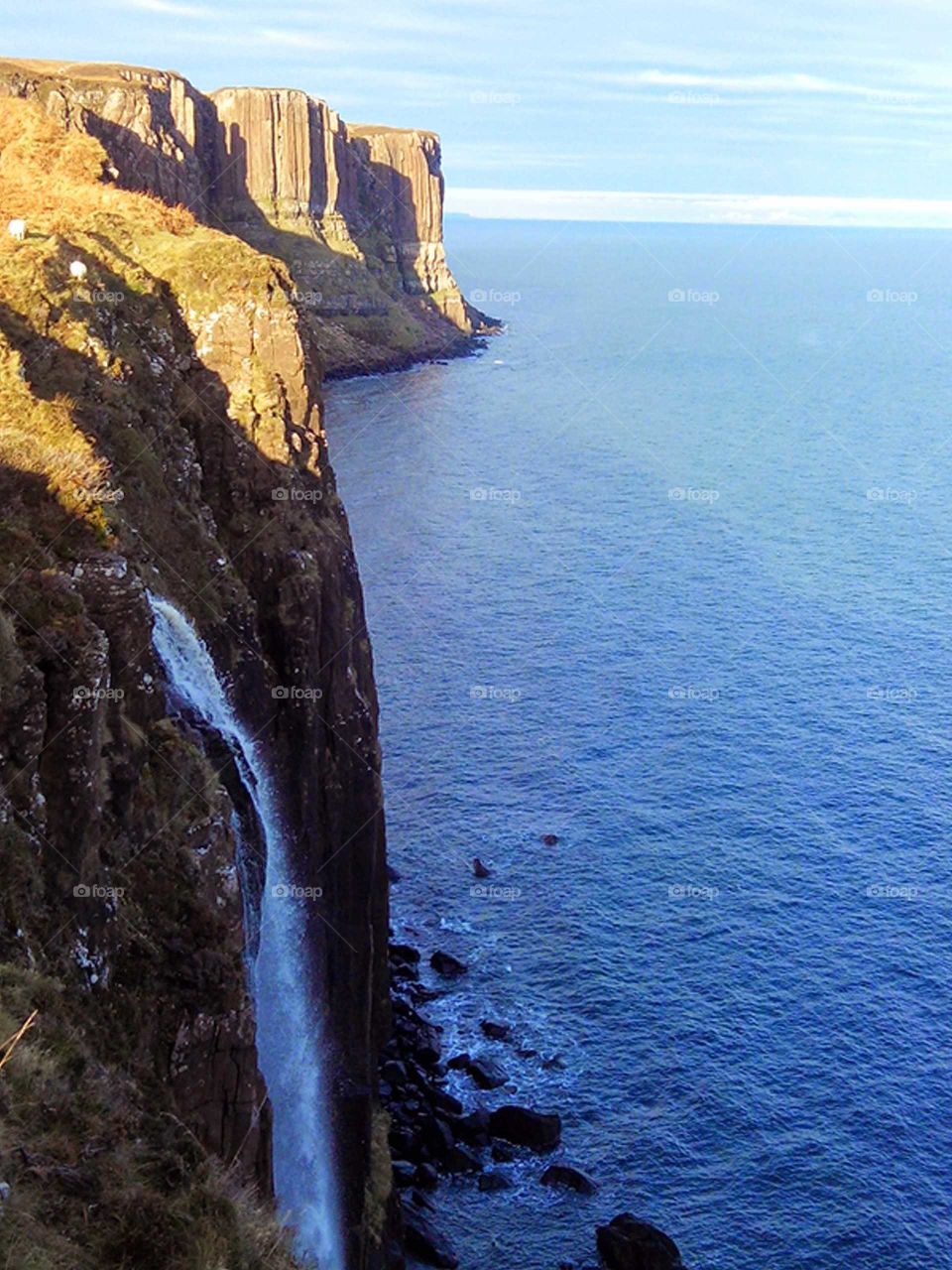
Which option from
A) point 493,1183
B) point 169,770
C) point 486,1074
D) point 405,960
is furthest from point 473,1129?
point 169,770

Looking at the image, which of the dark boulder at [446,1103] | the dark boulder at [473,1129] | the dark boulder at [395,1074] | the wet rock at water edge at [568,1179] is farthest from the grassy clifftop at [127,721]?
the wet rock at water edge at [568,1179]

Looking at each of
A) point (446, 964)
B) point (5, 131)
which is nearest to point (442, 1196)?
point (446, 964)

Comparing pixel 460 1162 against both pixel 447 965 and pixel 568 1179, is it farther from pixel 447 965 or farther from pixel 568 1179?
pixel 447 965

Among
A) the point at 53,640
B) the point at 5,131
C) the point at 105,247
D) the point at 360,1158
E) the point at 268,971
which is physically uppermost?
the point at 5,131

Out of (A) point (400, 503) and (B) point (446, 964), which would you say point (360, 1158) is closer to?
(B) point (446, 964)

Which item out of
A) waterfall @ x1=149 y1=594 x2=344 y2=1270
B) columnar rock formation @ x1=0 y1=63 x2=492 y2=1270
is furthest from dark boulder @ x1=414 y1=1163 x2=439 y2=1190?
waterfall @ x1=149 y1=594 x2=344 y2=1270

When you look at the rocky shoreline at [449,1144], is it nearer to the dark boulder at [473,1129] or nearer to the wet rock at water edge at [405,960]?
the dark boulder at [473,1129]
